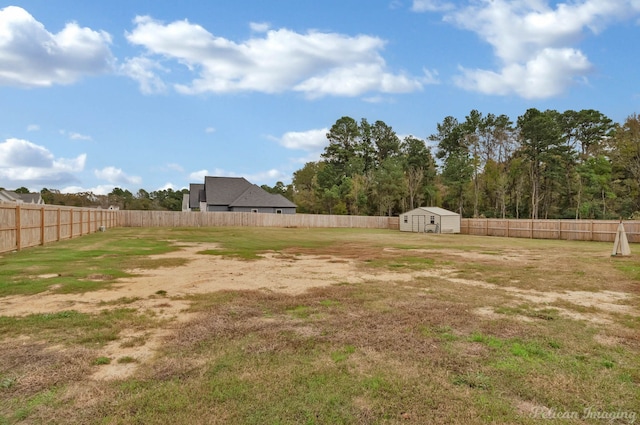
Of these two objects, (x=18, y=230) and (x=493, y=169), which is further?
(x=493, y=169)

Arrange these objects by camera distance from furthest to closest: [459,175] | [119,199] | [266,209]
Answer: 1. [119,199]
2. [459,175]
3. [266,209]

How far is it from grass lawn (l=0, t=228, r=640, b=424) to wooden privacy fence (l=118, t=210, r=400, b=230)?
102 feet

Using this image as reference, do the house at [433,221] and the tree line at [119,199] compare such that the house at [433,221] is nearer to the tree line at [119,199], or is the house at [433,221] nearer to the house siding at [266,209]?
the house siding at [266,209]

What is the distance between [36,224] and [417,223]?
30.5 meters

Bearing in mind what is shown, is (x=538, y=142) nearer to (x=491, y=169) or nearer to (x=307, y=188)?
(x=491, y=169)

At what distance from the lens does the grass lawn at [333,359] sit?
9.37 feet

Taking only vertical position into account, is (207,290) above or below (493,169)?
below

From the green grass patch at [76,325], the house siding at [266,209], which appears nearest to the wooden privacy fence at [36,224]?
the green grass patch at [76,325]

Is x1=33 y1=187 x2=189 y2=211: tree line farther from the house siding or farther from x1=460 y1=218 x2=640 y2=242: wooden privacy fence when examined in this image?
x1=460 y1=218 x2=640 y2=242: wooden privacy fence

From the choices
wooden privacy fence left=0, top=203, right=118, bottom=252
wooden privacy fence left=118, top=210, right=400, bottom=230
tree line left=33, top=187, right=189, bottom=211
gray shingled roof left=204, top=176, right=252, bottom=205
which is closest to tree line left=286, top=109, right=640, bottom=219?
wooden privacy fence left=118, top=210, right=400, bottom=230

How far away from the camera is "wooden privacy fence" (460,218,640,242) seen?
2453 centimetres

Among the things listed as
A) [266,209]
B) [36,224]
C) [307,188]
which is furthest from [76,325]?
[307,188]

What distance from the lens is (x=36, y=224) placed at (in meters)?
14.5

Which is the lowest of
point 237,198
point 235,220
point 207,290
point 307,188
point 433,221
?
point 207,290
